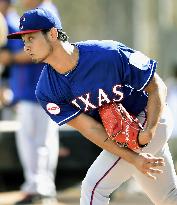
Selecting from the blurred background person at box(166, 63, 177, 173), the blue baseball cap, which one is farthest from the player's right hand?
the blurred background person at box(166, 63, 177, 173)

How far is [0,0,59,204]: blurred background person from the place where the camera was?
8125mm

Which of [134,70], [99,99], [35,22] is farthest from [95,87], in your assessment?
[35,22]

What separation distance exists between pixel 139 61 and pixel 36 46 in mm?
643

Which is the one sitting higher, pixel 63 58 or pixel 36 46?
pixel 36 46

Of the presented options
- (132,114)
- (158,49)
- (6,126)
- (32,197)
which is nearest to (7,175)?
(6,126)

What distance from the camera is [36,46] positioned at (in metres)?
5.03

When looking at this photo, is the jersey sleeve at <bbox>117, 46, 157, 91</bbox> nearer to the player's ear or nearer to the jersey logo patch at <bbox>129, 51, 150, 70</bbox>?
the jersey logo patch at <bbox>129, 51, 150, 70</bbox>

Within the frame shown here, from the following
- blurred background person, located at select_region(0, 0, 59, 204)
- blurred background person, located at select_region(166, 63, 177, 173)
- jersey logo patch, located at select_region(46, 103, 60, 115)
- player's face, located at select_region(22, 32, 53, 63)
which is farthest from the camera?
blurred background person, located at select_region(166, 63, 177, 173)

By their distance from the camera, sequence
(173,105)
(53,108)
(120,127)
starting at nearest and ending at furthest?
(120,127) → (53,108) → (173,105)

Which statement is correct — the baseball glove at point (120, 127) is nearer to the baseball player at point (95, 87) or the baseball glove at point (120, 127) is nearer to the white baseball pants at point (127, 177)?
the baseball player at point (95, 87)

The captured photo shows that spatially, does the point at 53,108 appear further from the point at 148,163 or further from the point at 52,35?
the point at 148,163

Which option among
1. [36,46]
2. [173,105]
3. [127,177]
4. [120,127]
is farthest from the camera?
[173,105]

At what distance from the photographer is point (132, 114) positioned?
17.8ft

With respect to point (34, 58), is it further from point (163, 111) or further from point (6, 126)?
point (6, 126)
